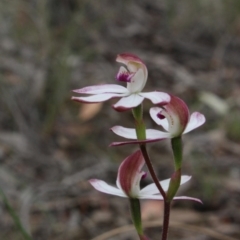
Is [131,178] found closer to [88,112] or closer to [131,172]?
[131,172]

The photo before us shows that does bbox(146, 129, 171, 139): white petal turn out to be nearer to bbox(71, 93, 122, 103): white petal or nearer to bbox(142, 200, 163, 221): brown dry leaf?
bbox(71, 93, 122, 103): white petal

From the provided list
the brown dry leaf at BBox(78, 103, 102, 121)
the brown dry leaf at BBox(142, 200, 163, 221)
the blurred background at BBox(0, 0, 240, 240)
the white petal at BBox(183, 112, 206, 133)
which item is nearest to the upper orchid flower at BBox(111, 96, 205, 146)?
the white petal at BBox(183, 112, 206, 133)

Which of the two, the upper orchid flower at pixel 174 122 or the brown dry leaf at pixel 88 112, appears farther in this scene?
the brown dry leaf at pixel 88 112

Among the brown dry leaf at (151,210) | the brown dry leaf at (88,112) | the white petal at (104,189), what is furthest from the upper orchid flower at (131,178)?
the brown dry leaf at (88,112)

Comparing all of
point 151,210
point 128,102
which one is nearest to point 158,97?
point 128,102

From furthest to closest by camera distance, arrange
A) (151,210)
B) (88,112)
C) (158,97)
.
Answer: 1. (88,112)
2. (151,210)
3. (158,97)

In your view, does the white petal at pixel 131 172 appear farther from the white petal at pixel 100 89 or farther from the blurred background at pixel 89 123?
the blurred background at pixel 89 123
